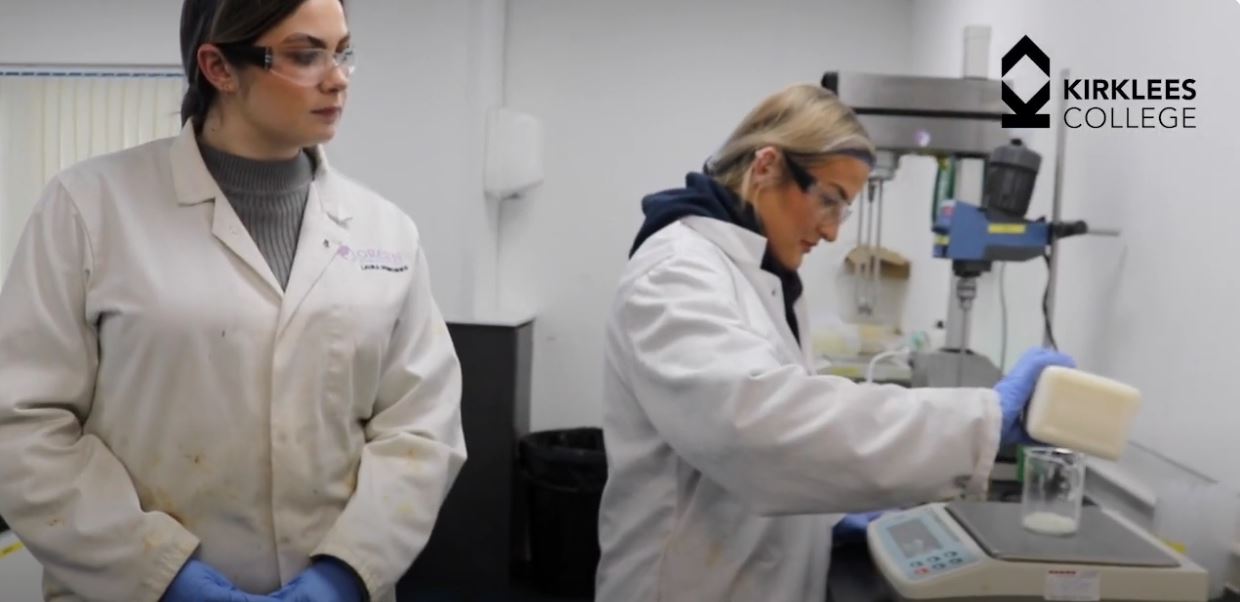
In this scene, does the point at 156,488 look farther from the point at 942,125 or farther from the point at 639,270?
the point at 942,125

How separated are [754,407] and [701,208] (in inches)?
15.2

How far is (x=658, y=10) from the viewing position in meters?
3.37

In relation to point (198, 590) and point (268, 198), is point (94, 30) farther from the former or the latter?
point (198, 590)

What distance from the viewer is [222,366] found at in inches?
42.7

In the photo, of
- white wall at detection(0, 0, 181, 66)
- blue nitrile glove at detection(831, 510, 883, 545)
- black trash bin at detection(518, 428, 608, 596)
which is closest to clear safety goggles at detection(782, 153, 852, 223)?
blue nitrile glove at detection(831, 510, 883, 545)

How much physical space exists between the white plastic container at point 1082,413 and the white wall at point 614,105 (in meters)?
2.45

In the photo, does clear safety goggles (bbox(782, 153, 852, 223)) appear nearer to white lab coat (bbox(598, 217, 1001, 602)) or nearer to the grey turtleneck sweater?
white lab coat (bbox(598, 217, 1001, 602))

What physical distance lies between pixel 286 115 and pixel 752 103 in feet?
8.18

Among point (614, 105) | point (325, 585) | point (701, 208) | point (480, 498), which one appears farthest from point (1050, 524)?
point (614, 105)

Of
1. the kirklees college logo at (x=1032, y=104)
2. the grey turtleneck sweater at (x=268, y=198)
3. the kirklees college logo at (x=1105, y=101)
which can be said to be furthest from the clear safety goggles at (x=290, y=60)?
the kirklees college logo at (x=1032, y=104)

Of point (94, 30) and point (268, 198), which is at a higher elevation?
point (94, 30)

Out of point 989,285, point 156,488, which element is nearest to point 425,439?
point 156,488

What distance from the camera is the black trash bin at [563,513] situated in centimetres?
294

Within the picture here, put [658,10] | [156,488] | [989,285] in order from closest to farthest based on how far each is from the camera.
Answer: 1. [156,488]
2. [989,285]
3. [658,10]
